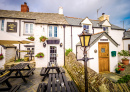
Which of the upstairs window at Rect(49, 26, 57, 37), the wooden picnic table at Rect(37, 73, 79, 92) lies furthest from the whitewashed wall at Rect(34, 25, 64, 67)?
the wooden picnic table at Rect(37, 73, 79, 92)

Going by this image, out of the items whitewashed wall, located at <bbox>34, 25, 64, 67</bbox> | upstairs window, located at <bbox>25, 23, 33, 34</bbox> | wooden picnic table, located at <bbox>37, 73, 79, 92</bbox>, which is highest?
upstairs window, located at <bbox>25, 23, 33, 34</bbox>

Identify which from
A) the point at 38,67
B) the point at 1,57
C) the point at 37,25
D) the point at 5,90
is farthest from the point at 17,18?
the point at 5,90

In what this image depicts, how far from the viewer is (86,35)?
2535 millimetres

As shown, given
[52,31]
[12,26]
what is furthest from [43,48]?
[12,26]

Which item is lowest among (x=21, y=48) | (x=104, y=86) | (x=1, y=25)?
(x=104, y=86)

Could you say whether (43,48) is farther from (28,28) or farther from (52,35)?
(28,28)

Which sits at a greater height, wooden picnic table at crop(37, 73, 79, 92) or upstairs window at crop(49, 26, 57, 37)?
upstairs window at crop(49, 26, 57, 37)

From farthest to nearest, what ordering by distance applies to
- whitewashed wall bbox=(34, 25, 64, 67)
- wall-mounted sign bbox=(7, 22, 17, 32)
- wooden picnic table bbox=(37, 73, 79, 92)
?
wall-mounted sign bbox=(7, 22, 17, 32) → whitewashed wall bbox=(34, 25, 64, 67) → wooden picnic table bbox=(37, 73, 79, 92)

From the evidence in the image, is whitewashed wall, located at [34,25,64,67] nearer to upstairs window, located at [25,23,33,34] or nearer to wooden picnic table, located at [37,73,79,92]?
upstairs window, located at [25,23,33,34]

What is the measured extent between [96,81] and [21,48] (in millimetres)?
10189

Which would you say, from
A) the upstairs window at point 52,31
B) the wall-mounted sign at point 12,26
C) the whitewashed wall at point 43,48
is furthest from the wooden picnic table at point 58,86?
the wall-mounted sign at point 12,26

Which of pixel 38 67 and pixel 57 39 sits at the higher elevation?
pixel 57 39

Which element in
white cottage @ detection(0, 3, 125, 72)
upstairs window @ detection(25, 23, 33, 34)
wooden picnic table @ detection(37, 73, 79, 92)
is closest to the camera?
wooden picnic table @ detection(37, 73, 79, 92)

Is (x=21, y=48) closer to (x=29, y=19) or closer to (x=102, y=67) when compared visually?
(x=29, y=19)
